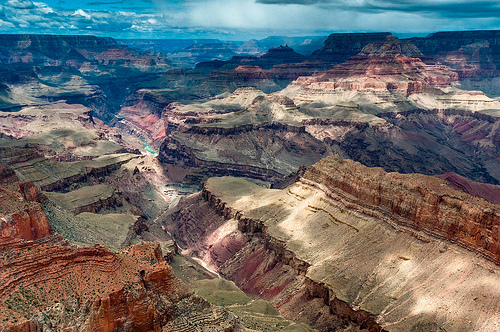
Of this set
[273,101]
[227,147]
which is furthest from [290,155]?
[273,101]

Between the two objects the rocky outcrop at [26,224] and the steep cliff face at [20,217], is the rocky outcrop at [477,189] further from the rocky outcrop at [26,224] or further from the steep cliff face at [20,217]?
the steep cliff face at [20,217]

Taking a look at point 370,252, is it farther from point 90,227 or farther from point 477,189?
point 477,189

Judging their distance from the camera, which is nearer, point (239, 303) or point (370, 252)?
point (239, 303)

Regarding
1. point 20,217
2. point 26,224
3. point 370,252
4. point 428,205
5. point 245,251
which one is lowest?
point 245,251

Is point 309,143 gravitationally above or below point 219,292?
below

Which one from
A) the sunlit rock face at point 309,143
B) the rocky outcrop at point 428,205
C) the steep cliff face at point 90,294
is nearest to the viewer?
the steep cliff face at point 90,294

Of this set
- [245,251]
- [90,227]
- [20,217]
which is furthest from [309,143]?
[20,217]

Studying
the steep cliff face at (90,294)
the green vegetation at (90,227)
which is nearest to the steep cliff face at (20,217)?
the green vegetation at (90,227)
